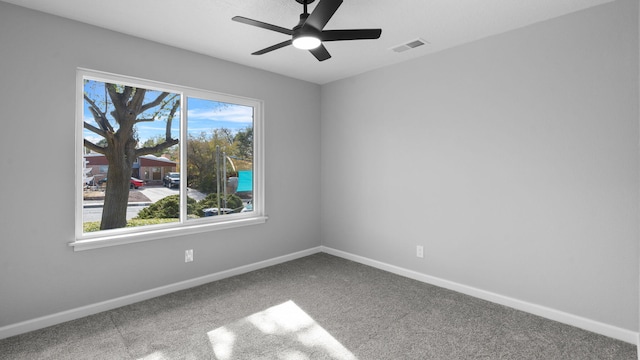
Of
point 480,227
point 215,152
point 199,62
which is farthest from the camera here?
point 215,152

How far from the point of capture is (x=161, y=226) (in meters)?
3.20

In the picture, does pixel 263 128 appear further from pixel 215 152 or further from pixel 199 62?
pixel 199 62

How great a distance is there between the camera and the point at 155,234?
A: 10.0 feet

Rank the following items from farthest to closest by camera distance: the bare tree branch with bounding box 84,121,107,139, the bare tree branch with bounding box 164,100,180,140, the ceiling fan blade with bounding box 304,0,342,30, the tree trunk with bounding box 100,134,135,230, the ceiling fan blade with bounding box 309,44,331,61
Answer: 1. the bare tree branch with bounding box 164,100,180,140
2. the tree trunk with bounding box 100,134,135,230
3. the bare tree branch with bounding box 84,121,107,139
4. the ceiling fan blade with bounding box 309,44,331,61
5. the ceiling fan blade with bounding box 304,0,342,30

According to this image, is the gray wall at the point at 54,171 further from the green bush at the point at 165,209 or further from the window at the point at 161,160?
the green bush at the point at 165,209

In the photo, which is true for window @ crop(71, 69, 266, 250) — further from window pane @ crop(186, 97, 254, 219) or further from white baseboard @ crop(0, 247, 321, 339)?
white baseboard @ crop(0, 247, 321, 339)

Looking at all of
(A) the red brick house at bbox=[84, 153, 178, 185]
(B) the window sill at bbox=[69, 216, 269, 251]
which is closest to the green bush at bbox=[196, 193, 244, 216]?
(B) the window sill at bbox=[69, 216, 269, 251]

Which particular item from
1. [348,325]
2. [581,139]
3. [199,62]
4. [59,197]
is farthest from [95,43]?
[581,139]

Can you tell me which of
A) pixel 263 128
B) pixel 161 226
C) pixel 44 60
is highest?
pixel 44 60

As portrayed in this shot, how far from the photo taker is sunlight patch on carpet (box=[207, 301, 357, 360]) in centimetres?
215

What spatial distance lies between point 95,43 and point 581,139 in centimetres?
405

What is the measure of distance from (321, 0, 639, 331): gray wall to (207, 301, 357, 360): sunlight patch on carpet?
63.2 inches

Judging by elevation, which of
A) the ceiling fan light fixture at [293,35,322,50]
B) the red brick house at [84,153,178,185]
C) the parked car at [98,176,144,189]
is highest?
the ceiling fan light fixture at [293,35,322,50]

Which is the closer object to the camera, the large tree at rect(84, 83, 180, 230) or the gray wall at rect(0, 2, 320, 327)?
the gray wall at rect(0, 2, 320, 327)
